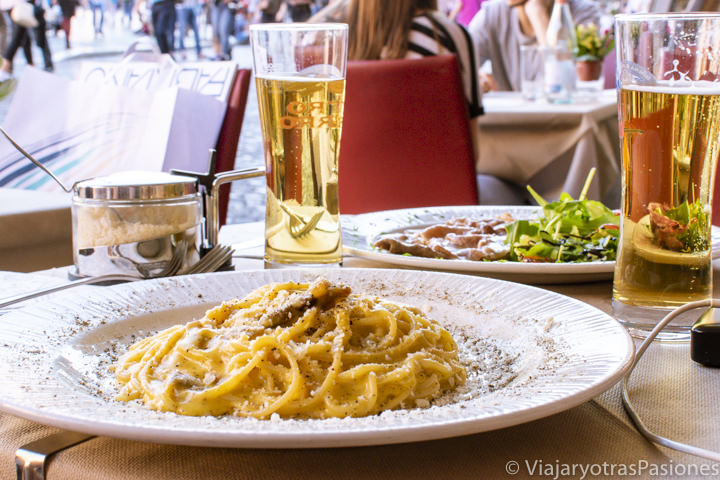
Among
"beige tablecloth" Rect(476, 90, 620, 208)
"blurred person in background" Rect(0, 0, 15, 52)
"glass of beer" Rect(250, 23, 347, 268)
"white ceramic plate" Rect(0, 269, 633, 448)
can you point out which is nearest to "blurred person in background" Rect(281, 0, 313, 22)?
"blurred person in background" Rect(0, 0, 15, 52)

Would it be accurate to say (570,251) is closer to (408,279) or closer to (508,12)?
(408,279)

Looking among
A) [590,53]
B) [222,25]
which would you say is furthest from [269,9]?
[590,53]

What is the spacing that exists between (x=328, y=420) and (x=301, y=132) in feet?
2.07

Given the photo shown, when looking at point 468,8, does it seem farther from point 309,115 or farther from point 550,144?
point 309,115

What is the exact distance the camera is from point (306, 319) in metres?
0.74

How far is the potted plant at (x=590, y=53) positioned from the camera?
3.87 metres

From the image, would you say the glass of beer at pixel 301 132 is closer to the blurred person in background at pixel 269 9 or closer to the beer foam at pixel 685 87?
the beer foam at pixel 685 87

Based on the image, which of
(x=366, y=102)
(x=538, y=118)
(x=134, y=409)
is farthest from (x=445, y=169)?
(x=134, y=409)

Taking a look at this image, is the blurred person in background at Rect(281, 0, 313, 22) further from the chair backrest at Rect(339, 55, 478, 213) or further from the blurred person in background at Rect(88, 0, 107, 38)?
the chair backrest at Rect(339, 55, 478, 213)

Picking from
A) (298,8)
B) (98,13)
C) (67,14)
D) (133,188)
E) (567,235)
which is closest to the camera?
(133,188)

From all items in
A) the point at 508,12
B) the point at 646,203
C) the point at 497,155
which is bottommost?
the point at 497,155

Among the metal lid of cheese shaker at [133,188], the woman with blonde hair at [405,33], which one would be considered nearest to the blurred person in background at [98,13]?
the woman with blonde hair at [405,33]

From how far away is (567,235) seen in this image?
4.58 ft

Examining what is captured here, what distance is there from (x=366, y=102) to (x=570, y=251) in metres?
1.64
